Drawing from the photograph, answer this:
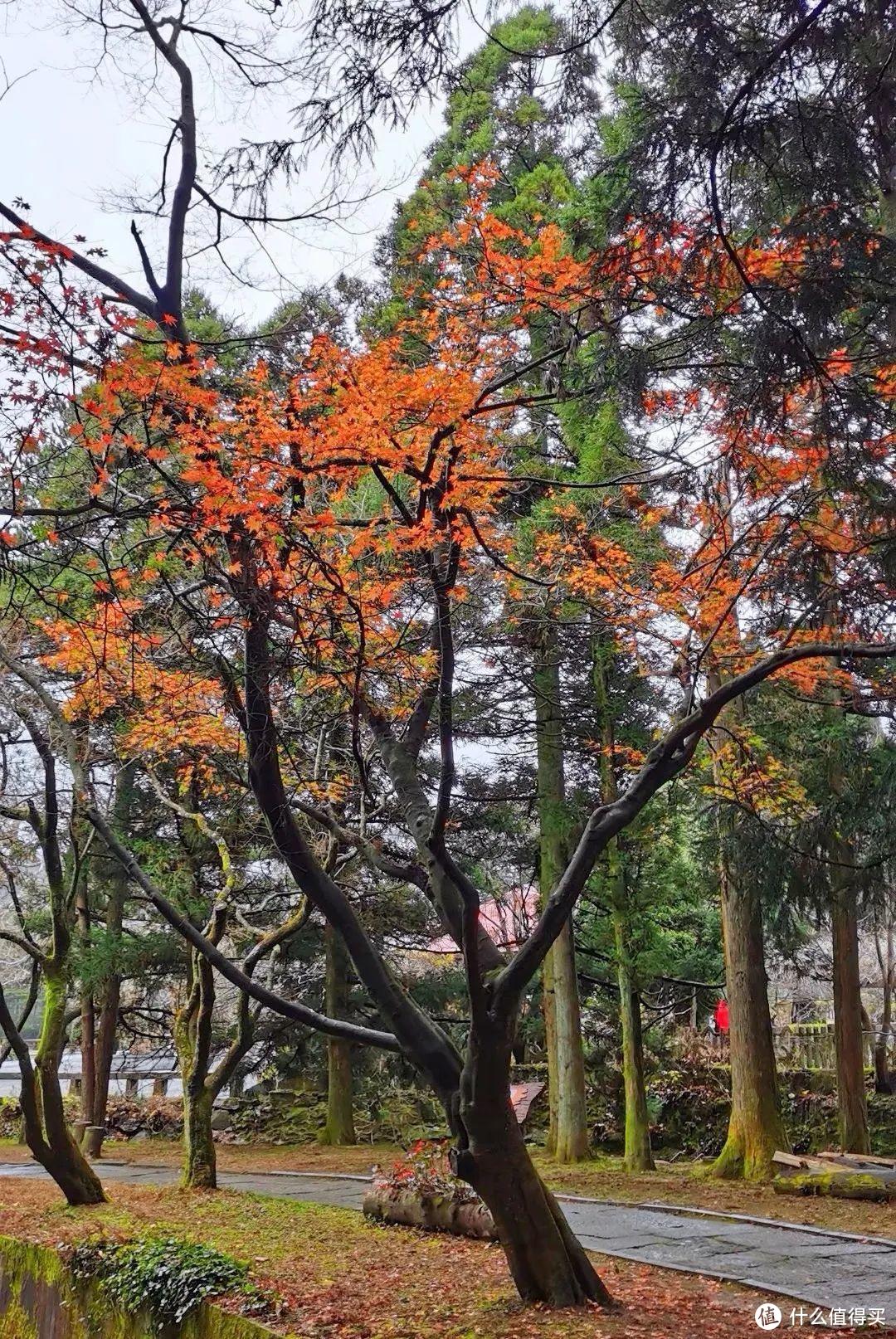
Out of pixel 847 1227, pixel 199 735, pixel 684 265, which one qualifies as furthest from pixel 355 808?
pixel 684 265

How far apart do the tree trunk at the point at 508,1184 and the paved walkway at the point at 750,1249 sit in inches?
49.2

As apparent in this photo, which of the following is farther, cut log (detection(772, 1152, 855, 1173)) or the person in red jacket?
the person in red jacket

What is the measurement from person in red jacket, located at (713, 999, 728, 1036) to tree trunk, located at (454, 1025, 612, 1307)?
11166mm

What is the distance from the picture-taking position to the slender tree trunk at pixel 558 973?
39.2 ft

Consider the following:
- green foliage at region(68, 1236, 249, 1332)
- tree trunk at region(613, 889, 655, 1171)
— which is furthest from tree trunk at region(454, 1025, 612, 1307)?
tree trunk at region(613, 889, 655, 1171)

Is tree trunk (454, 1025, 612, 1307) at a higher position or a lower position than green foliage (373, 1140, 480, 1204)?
higher

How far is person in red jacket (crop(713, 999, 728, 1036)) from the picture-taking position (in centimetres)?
1572

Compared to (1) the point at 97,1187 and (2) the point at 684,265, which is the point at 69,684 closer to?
(1) the point at 97,1187

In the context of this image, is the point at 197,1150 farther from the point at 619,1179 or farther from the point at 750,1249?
the point at 750,1249

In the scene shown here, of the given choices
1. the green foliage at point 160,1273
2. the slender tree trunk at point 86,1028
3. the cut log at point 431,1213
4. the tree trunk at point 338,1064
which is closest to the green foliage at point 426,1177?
A: the cut log at point 431,1213

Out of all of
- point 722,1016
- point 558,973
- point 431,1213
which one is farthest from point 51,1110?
point 722,1016

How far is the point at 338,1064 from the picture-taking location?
51.7ft

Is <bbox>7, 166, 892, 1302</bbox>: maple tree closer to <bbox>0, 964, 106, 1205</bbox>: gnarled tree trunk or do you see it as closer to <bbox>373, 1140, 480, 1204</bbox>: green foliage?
<bbox>373, 1140, 480, 1204</bbox>: green foliage

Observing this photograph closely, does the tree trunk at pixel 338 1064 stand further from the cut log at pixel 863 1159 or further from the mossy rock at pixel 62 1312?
the mossy rock at pixel 62 1312
